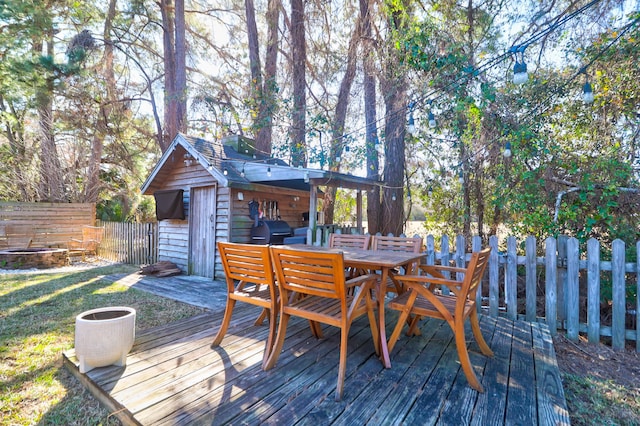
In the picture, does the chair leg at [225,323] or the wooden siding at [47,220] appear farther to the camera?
the wooden siding at [47,220]

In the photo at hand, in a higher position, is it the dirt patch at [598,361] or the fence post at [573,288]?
the fence post at [573,288]

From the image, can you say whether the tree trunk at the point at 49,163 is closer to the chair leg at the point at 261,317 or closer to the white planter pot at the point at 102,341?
the white planter pot at the point at 102,341

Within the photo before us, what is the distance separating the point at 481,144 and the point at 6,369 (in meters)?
7.04

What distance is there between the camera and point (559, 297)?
370 cm

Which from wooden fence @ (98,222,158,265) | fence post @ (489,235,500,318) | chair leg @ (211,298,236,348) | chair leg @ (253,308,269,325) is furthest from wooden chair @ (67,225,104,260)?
fence post @ (489,235,500,318)

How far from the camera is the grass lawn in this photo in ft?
6.87

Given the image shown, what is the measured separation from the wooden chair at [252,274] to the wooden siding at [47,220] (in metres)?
10.7

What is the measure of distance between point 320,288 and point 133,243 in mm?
9114

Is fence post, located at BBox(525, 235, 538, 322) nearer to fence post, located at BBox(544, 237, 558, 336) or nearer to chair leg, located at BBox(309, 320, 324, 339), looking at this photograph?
fence post, located at BBox(544, 237, 558, 336)

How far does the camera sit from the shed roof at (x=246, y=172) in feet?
18.4

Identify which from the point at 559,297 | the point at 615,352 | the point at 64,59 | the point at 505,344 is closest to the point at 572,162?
the point at 559,297

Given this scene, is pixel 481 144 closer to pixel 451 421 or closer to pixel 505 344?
pixel 505 344

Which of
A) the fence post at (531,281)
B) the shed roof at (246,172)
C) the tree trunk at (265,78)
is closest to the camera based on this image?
the fence post at (531,281)

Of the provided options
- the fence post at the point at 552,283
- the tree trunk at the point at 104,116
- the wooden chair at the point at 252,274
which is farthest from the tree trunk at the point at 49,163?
the fence post at the point at 552,283
